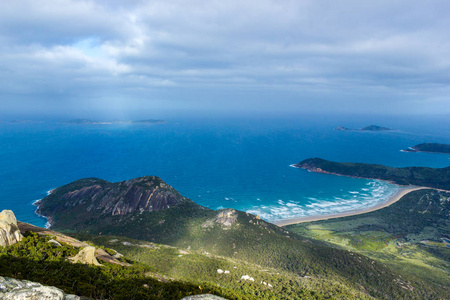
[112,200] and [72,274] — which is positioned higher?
[72,274]

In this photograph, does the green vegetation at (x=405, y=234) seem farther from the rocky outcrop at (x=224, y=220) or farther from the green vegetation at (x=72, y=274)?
the green vegetation at (x=72, y=274)

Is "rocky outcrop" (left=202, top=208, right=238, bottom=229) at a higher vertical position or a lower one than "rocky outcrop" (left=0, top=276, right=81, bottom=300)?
lower

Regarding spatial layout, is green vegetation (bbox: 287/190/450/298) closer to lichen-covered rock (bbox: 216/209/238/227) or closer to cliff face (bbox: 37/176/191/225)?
lichen-covered rock (bbox: 216/209/238/227)

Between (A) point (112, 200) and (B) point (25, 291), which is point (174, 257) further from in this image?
(A) point (112, 200)

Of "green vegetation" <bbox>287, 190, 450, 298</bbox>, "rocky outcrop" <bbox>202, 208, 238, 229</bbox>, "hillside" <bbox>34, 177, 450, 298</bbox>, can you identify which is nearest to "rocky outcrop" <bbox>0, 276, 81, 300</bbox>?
"hillside" <bbox>34, 177, 450, 298</bbox>

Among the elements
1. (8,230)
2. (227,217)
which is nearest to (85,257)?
(8,230)

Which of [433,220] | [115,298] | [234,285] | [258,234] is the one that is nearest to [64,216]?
[258,234]

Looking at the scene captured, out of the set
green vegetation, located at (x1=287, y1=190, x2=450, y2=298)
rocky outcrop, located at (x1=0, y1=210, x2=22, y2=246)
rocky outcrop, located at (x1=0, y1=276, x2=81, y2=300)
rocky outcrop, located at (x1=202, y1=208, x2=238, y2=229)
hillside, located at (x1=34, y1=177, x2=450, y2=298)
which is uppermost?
rocky outcrop, located at (x1=0, y1=276, x2=81, y2=300)
